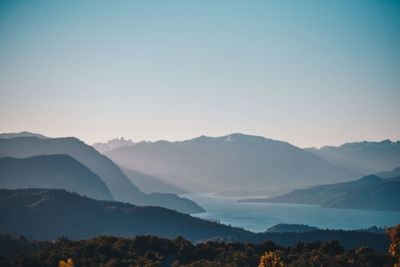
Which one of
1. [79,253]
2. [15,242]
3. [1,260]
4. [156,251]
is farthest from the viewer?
[15,242]

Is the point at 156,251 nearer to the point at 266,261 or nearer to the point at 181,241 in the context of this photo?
the point at 181,241

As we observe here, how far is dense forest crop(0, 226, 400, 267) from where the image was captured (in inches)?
3049

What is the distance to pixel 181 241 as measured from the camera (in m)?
105

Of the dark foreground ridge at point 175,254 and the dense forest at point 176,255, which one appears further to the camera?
the dark foreground ridge at point 175,254

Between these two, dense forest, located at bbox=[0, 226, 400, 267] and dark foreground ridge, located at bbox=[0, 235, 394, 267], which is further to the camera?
dark foreground ridge, located at bbox=[0, 235, 394, 267]

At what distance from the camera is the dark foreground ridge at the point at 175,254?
7762 centimetres

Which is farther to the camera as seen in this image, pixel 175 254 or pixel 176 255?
pixel 175 254

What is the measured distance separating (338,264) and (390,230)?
128ft

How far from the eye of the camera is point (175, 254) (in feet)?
317

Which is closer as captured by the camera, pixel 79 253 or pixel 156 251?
pixel 79 253

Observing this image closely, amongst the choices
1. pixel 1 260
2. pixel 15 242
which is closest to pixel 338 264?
pixel 1 260

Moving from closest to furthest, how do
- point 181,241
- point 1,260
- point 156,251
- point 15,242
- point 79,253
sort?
point 1,260, point 79,253, point 156,251, point 181,241, point 15,242

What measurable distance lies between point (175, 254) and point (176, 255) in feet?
3.43

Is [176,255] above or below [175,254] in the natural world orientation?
below
